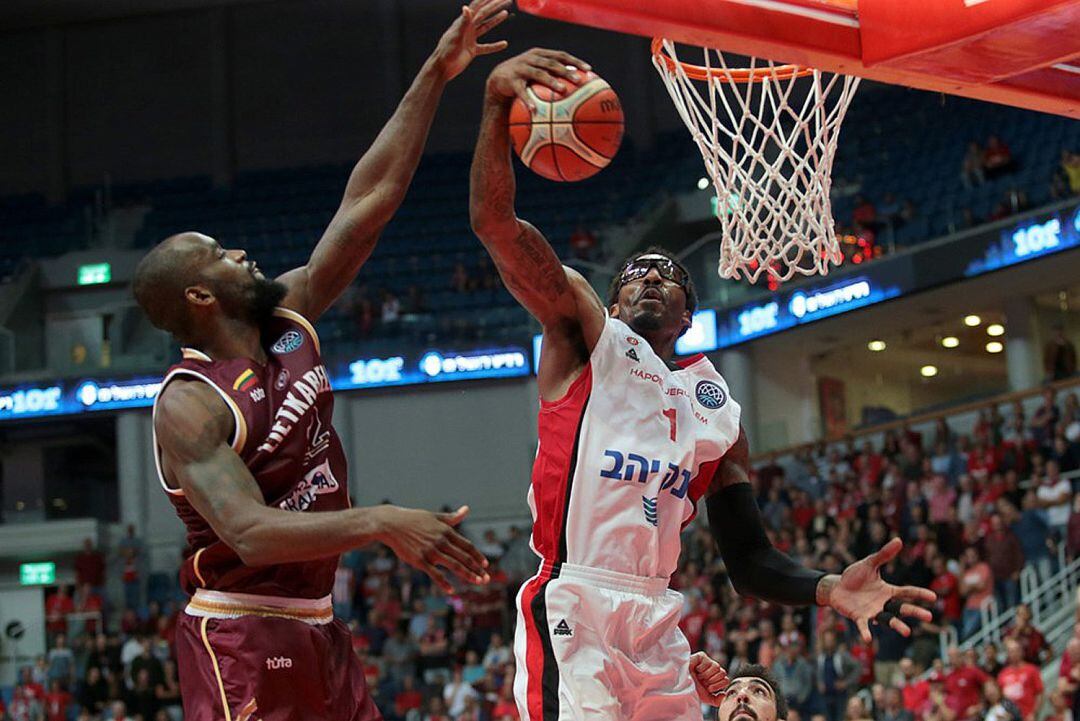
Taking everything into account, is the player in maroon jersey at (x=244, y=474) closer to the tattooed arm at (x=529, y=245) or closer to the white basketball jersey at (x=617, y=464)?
the tattooed arm at (x=529, y=245)

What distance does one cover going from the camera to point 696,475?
473cm

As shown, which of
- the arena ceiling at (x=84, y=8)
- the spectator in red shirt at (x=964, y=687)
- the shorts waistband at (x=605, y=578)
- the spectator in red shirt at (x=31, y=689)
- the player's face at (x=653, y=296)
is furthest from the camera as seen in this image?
the arena ceiling at (x=84, y=8)

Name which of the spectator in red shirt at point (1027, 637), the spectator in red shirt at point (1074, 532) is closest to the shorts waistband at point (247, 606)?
the spectator in red shirt at point (1027, 637)

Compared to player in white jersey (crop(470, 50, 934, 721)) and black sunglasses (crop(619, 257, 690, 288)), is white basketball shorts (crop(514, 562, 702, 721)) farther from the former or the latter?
black sunglasses (crop(619, 257, 690, 288))

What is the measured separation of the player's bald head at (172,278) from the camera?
3.57 meters

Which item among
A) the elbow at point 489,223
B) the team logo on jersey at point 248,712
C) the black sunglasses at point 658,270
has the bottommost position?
the team logo on jersey at point 248,712

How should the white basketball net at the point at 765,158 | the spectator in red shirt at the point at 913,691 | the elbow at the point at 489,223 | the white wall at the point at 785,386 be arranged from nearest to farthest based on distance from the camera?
the elbow at the point at 489,223
the white basketball net at the point at 765,158
the spectator in red shirt at the point at 913,691
the white wall at the point at 785,386

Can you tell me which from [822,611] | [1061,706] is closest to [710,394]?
[1061,706]

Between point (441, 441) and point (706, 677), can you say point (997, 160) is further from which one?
point (706, 677)

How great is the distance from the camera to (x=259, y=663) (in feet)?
11.5

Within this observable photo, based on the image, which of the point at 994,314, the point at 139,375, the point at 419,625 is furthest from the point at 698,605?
the point at 139,375

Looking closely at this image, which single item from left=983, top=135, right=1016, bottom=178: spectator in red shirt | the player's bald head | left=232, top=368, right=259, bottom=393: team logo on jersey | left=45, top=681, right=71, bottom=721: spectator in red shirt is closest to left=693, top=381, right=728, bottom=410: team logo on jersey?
left=232, top=368, right=259, bottom=393: team logo on jersey

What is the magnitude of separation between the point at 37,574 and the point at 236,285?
19084 millimetres

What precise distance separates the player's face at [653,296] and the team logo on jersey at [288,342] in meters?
1.29
